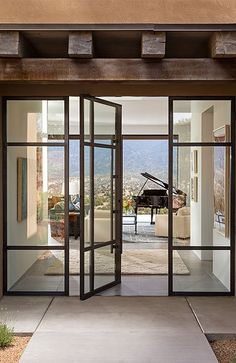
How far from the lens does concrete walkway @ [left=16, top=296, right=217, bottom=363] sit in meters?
4.19

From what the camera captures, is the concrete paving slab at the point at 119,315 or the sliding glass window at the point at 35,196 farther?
the sliding glass window at the point at 35,196

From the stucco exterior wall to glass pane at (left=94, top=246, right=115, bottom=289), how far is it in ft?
11.7

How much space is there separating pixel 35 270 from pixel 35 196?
3.06ft

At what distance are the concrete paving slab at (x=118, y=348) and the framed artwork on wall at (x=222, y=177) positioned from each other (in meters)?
1.93

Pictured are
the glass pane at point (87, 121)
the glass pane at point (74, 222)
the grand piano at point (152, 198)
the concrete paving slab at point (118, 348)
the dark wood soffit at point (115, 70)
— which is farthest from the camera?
the grand piano at point (152, 198)

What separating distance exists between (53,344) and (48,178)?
2.42 meters

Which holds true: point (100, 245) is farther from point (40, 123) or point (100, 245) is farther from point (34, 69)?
point (34, 69)

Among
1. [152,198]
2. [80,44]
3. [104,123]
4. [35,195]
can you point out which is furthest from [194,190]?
[152,198]

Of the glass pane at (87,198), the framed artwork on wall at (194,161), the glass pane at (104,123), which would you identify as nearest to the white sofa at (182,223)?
the framed artwork on wall at (194,161)

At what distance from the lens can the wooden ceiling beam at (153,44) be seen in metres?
3.31

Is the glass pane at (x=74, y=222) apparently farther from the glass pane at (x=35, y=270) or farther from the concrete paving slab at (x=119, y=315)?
the concrete paving slab at (x=119, y=315)

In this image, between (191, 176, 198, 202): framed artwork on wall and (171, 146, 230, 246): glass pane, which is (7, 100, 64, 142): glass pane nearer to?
(171, 146, 230, 246): glass pane

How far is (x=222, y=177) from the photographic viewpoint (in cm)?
636

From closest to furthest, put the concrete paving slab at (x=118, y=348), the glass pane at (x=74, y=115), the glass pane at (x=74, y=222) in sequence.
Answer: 1. the concrete paving slab at (x=118, y=348)
2. the glass pane at (x=74, y=115)
3. the glass pane at (x=74, y=222)
